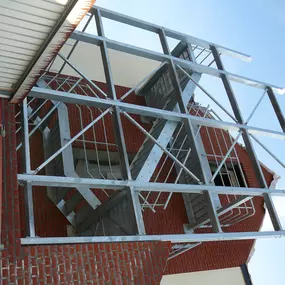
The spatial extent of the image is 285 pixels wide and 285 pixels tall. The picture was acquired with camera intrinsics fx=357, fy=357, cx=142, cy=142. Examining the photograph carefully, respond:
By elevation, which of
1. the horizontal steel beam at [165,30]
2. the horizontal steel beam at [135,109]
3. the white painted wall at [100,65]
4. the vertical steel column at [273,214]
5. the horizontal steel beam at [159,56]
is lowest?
the vertical steel column at [273,214]

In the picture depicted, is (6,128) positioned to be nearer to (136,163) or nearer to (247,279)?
(136,163)

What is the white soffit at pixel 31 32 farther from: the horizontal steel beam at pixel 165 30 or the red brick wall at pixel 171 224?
the red brick wall at pixel 171 224

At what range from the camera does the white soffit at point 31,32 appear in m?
4.79

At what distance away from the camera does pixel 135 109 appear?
316 inches

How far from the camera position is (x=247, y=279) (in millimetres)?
12664

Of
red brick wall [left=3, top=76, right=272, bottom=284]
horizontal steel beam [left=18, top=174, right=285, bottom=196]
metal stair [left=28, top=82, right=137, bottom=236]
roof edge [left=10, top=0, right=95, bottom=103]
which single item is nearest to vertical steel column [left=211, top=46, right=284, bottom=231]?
horizontal steel beam [left=18, top=174, right=285, bottom=196]

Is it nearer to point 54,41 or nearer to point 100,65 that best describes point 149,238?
point 54,41

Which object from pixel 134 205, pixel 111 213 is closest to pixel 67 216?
pixel 111 213

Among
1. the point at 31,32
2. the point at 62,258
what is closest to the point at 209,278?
the point at 62,258

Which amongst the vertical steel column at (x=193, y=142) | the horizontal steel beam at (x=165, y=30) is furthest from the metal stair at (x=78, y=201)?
the horizontal steel beam at (x=165, y=30)

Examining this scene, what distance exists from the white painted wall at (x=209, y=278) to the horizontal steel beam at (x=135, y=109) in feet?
16.8

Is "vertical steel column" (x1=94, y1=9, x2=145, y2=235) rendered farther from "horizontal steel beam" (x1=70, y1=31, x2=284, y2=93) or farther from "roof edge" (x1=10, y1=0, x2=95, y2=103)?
"roof edge" (x1=10, y1=0, x2=95, y2=103)

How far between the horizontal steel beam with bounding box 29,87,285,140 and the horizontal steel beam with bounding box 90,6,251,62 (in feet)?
9.22

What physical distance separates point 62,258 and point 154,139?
137 inches
